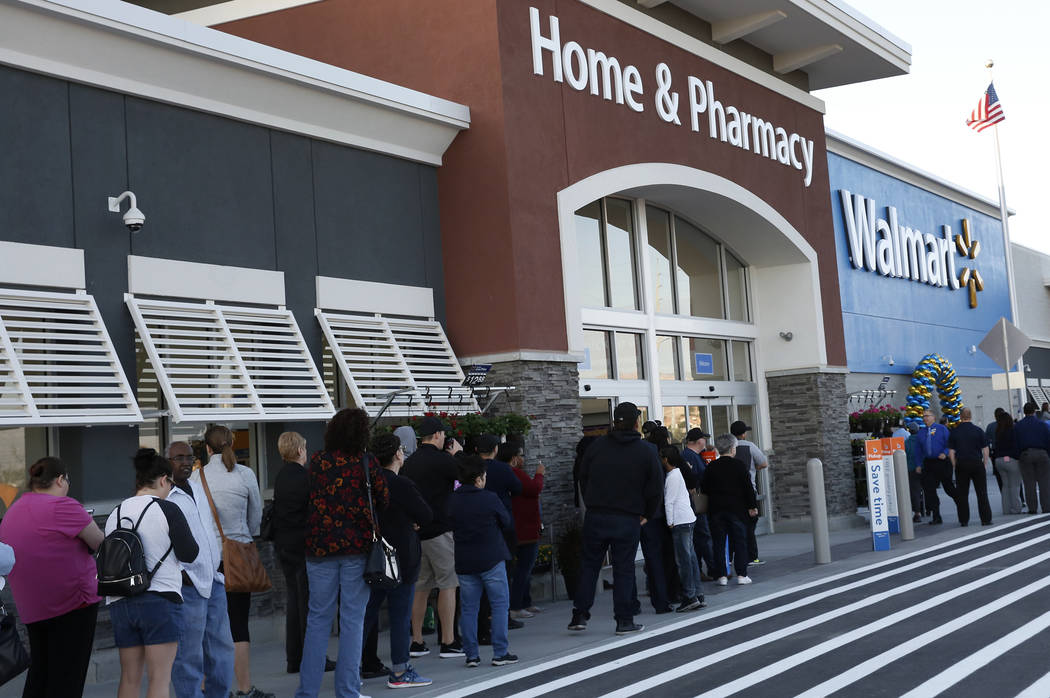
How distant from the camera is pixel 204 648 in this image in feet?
24.0

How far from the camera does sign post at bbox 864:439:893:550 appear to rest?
15266mm

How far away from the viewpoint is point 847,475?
68.1ft

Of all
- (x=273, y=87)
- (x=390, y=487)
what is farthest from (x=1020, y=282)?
(x=390, y=487)

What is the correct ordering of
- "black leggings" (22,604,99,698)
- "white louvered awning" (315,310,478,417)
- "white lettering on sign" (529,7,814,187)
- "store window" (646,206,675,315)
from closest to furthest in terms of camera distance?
"black leggings" (22,604,99,698) → "white louvered awning" (315,310,478,417) → "white lettering on sign" (529,7,814,187) → "store window" (646,206,675,315)

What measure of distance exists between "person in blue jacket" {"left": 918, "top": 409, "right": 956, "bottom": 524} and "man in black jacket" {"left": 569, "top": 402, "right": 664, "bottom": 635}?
9.27m

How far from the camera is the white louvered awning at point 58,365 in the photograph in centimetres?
921

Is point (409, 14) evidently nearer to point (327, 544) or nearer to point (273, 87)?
point (273, 87)

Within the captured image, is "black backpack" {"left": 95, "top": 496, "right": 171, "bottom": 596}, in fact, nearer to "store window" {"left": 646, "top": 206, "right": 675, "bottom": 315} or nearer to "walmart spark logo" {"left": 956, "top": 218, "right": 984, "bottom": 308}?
"store window" {"left": 646, "top": 206, "right": 675, "bottom": 315}

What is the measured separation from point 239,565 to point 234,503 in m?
0.44

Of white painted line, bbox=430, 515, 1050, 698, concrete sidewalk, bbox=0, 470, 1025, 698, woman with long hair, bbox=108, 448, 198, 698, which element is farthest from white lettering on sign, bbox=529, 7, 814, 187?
woman with long hair, bbox=108, 448, 198, 698

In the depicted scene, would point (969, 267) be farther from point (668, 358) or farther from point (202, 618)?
point (202, 618)

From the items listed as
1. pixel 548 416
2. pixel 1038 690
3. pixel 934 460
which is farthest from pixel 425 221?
pixel 934 460

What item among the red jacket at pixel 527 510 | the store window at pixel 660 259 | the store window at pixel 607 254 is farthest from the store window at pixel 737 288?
the red jacket at pixel 527 510

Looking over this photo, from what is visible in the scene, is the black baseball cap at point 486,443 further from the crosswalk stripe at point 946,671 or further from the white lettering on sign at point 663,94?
the white lettering on sign at point 663,94
